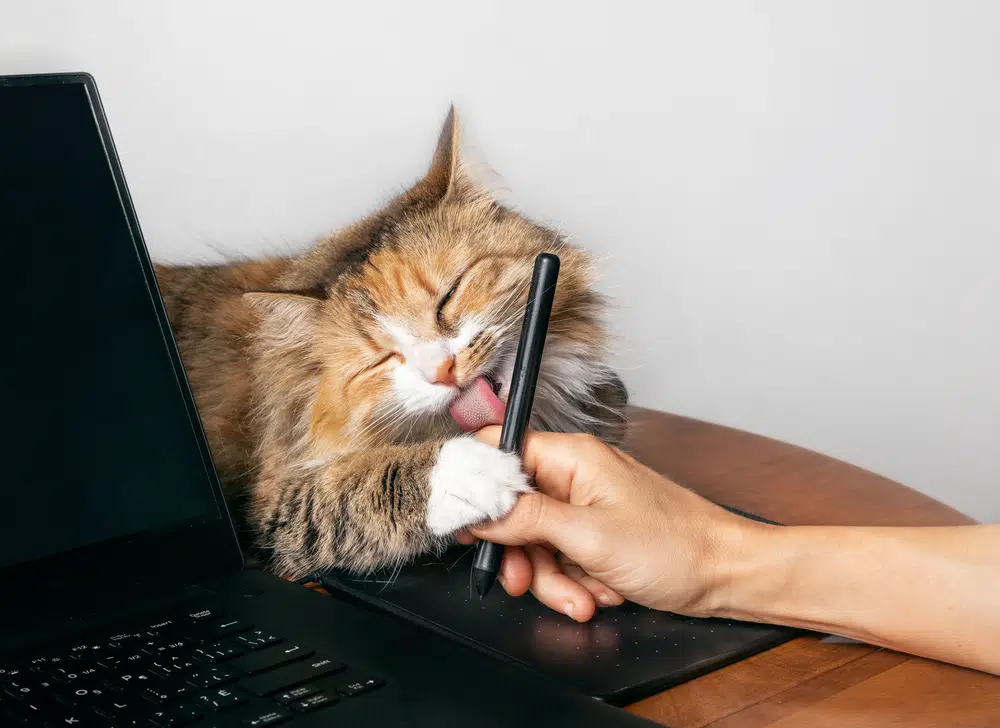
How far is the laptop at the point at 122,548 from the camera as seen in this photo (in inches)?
29.7

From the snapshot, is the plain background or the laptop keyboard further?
the plain background

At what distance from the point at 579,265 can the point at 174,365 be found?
2.12 ft

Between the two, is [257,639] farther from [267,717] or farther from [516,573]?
[516,573]

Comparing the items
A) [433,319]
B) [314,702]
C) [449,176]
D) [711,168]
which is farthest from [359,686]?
[711,168]

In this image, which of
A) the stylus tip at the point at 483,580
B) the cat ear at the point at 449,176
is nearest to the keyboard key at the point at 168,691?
the stylus tip at the point at 483,580

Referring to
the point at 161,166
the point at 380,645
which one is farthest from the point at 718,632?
the point at 161,166

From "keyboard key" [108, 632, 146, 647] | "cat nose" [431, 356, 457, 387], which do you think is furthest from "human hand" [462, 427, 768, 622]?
"keyboard key" [108, 632, 146, 647]

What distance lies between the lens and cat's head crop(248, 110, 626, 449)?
130 cm

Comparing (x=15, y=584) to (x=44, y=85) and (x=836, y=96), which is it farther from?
(x=836, y=96)

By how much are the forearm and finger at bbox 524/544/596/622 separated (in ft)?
0.44

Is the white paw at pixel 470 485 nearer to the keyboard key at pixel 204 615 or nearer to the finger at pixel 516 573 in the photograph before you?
the finger at pixel 516 573

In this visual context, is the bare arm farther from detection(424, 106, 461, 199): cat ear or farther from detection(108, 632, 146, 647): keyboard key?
detection(424, 106, 461, 199): cat ear

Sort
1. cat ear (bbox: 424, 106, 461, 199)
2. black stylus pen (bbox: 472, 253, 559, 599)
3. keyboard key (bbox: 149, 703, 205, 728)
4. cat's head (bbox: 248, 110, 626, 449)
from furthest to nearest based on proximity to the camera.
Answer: cat ear (bbox: 424, 106, 461, 199) → cat's head (bbox: 248, 110, 626, 449) → black stylus pen (bbox: 472, 253, 559, 599) → keyboard key (bbox: 149, 703, 205, 728)

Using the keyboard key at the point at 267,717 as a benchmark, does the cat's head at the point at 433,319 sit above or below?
above
